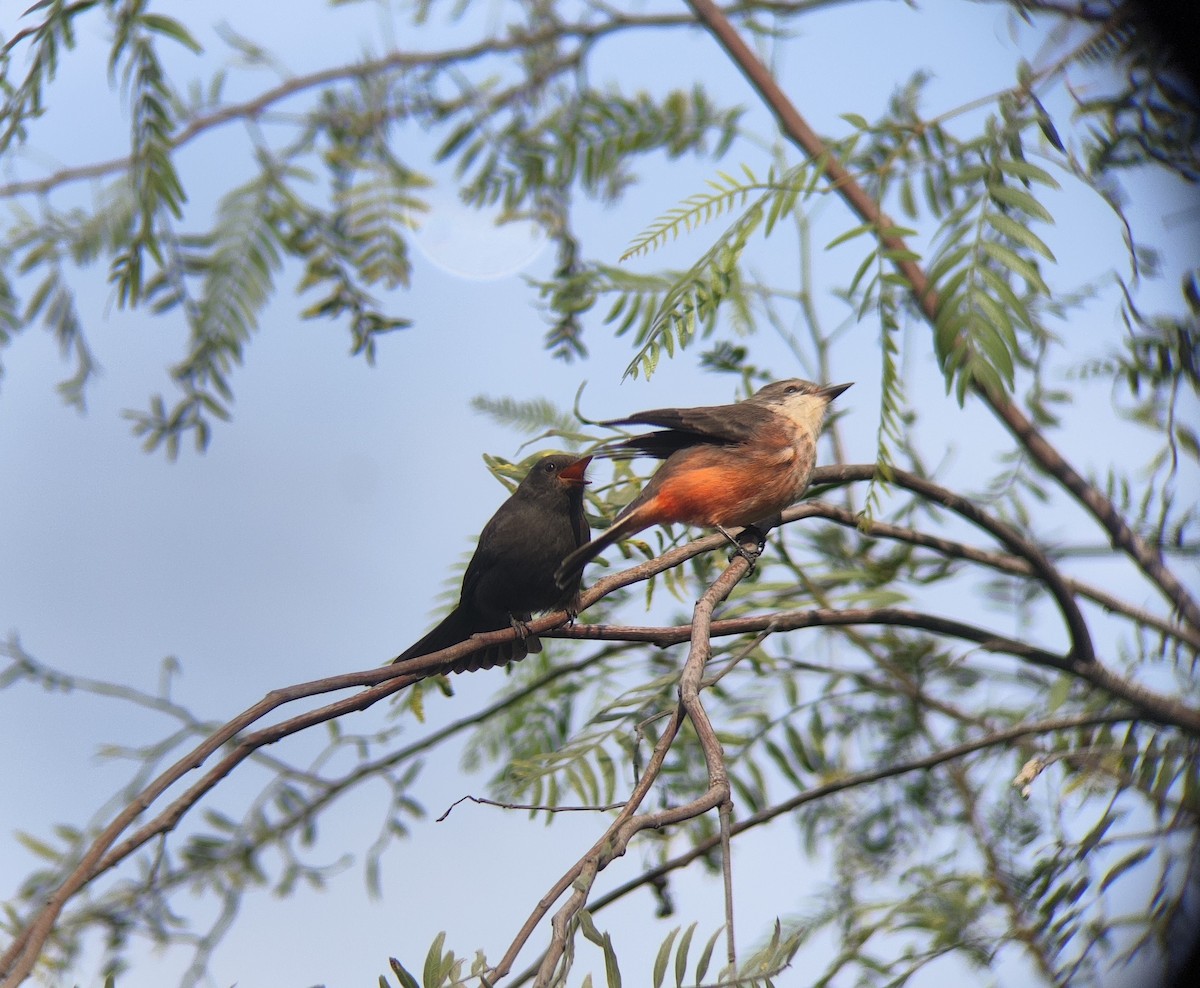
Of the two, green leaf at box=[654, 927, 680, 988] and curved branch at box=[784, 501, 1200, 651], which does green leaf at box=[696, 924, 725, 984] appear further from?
curved branch at box=[784, 501, 1200, 651]

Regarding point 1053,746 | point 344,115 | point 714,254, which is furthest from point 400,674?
point 344,115

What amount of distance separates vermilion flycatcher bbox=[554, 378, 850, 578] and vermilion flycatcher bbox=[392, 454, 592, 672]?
0.67ft

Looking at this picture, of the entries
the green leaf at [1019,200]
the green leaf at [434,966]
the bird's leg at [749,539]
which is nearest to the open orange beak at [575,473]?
the bird's leg at [749,539]

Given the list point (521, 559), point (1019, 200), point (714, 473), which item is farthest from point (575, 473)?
point (1019, 200)

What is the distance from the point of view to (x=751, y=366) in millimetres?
3809

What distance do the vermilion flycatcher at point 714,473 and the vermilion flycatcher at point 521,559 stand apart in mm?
205

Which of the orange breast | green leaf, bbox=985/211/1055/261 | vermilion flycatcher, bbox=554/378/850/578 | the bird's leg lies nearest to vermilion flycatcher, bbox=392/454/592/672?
vermilion flycatcher, bbox=554/378/850/578

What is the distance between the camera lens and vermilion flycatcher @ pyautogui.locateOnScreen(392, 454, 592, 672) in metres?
3.75

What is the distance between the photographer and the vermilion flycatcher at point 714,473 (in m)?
3.50

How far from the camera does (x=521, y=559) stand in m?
3.84

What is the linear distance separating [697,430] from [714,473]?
0.48 feet

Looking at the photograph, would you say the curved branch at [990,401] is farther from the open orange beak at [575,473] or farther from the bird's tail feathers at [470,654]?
the bird's tail feathers at [470,654]

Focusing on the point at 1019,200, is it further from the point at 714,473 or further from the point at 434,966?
the point at 434,966

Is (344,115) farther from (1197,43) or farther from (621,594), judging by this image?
(1197,43)
